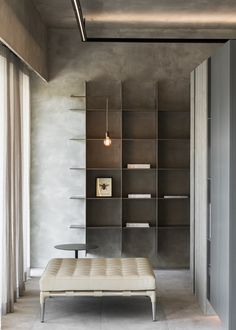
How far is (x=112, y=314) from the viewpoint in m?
6.57

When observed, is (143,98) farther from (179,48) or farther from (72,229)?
(72,229)

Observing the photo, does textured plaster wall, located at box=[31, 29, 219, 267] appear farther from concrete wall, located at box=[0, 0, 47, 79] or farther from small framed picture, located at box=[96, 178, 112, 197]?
concrete wall, located at box=[0, 0, 47, 79]

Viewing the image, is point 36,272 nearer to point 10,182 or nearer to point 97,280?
point 10,182

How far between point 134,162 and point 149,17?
2.15m

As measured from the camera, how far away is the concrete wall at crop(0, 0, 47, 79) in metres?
5.64

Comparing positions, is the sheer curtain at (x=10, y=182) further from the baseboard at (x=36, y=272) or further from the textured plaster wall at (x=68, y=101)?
the textured plaster wall at (x=68, y=101)

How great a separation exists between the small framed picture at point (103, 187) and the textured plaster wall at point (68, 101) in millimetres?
269

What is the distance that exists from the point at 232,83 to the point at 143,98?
3.77 m

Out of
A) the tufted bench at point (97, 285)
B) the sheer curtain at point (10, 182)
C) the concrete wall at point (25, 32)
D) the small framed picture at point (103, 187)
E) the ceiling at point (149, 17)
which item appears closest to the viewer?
the concrete wall at point (25, 32)

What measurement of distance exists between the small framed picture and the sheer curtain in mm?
1694

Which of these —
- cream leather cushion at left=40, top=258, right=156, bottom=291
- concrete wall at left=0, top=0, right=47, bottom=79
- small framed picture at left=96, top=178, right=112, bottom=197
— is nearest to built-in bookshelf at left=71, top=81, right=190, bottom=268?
small framed picture at left=96, top=178, right=112, bottom=197

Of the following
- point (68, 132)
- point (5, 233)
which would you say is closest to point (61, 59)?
point (68, 132)

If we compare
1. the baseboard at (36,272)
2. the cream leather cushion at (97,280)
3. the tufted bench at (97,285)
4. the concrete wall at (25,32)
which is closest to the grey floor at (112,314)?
the tufted bench at (97,285)

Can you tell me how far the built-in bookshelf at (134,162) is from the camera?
29.6 ft
